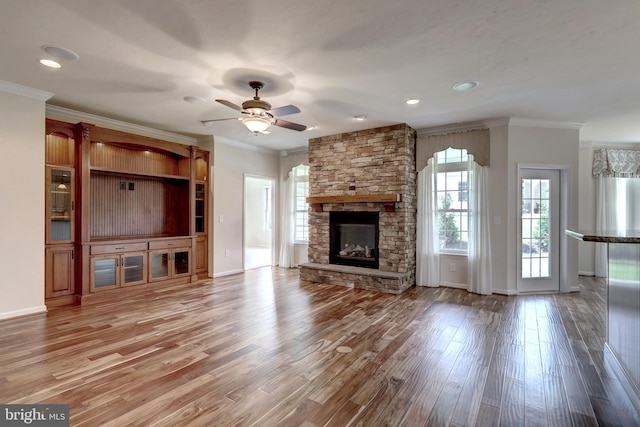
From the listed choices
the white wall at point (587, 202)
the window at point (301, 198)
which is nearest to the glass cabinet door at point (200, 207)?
the window at point (301, 198)

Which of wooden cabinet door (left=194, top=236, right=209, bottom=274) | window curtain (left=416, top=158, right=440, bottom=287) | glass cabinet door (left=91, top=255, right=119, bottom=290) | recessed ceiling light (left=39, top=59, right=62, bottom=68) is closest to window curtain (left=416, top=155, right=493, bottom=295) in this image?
window curtain (left=416, top=158, right=440, bottom=287)

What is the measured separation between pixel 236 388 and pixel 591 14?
378 cm

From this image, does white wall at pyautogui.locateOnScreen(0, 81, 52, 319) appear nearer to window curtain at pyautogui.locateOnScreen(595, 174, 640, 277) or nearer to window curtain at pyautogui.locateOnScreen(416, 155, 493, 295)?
window curtain at pyautogui.locateOnScreen(416, 155, 493, 295)

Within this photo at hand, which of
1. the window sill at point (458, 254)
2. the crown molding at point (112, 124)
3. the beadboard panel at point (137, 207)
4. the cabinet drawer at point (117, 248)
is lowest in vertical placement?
the window sill at point (458, 254)

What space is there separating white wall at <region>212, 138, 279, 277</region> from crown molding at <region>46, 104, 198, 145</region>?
0.71 meters

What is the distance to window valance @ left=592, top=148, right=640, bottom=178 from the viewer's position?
20.5 feet

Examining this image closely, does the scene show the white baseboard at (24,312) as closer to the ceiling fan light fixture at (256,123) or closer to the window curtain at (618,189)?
the ceiling fan light fixture at (256,123)

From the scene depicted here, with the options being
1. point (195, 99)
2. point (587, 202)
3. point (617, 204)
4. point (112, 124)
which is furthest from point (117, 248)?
point (617, 204)

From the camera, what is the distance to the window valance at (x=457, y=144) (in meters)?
5.03

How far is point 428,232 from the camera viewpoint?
5.42 meters

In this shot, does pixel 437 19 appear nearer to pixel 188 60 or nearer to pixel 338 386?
pixel 188 60

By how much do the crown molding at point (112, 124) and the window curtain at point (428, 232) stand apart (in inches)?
176

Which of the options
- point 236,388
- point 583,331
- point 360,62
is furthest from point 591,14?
point 236,388

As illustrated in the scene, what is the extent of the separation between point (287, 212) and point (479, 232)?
4.00m
